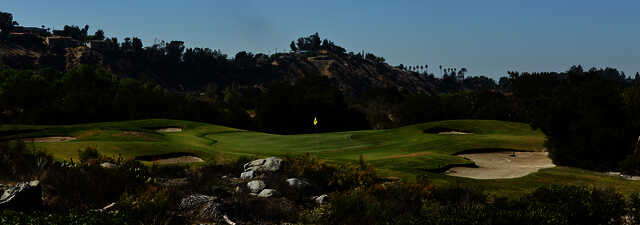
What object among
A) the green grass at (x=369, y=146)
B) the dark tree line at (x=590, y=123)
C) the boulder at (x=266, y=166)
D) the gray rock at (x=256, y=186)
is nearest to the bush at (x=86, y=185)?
the gray rock at (x=256, y=186)

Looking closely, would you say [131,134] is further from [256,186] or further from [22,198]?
[22,198]

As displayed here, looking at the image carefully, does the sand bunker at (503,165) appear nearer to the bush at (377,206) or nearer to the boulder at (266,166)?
the boulder at (266,166)

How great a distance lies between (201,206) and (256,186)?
289 cm

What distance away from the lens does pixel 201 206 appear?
38.7ft

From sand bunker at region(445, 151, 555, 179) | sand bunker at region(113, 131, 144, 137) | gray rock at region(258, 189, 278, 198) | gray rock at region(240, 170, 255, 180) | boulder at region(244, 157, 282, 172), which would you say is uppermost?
sand bunker at region(113, 131, 144, 137)

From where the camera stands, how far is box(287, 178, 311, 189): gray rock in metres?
14.4

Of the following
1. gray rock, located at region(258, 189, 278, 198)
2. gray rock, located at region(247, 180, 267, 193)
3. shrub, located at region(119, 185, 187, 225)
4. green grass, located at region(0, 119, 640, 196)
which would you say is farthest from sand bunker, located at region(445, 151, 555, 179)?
shrub, located at region(119, 185, 187, 225)

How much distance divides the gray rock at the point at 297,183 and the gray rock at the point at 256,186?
0.75m

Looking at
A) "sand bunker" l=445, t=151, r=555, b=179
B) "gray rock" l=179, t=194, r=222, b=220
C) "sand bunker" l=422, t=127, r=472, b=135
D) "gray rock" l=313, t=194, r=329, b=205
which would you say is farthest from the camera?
"sand bunker" l=422, t=127, r=472, b=135

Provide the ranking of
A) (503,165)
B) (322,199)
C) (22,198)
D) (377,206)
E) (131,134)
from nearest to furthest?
(22,198) → (377,206) → (322,199) → (503,165) → (131,134)

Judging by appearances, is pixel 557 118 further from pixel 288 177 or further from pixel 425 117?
pixel 425 117

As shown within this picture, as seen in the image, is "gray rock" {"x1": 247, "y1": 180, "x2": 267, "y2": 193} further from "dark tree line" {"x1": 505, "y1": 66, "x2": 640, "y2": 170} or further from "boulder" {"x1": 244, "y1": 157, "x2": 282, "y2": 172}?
"dark tree line" {"x1": 505, "y1": 66, "x2": 640, "y2": 170}

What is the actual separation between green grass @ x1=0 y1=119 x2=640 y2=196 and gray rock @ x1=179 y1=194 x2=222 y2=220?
832 cm

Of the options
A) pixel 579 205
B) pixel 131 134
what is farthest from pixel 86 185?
pixel 131 134
